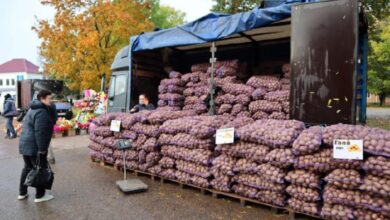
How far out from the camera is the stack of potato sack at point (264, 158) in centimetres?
522

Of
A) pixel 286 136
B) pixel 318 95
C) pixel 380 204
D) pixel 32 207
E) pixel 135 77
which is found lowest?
pixel 32 207

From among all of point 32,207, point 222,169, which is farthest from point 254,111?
point 32,207

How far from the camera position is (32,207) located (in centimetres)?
595

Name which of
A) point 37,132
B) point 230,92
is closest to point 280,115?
point 230,92

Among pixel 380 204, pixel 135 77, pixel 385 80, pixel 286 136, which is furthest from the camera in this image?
pixel 385 80

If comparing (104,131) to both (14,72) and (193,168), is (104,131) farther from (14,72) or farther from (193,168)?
(14,72)

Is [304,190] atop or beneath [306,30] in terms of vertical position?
beneath

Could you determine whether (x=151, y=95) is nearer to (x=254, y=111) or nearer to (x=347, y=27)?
(x=254, y=111)

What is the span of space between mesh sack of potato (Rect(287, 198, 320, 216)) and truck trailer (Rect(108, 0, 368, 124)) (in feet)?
5.46

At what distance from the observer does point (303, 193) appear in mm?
4984

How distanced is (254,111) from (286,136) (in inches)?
107

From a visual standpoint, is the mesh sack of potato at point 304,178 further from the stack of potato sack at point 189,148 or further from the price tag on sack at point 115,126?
the price tag on sack at point 115,126

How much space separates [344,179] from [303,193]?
0.65 metres

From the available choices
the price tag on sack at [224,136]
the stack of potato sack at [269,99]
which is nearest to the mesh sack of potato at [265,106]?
the stack of potato sack at [269,99]
